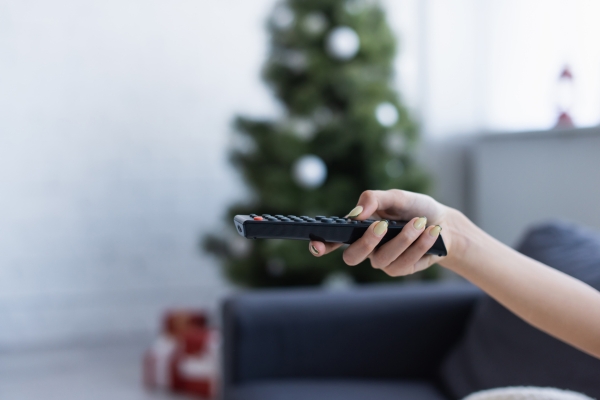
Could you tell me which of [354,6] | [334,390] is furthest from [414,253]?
[354,6]

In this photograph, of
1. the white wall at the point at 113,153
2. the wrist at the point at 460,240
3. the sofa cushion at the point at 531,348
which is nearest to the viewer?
the wrist at the point at 460,240

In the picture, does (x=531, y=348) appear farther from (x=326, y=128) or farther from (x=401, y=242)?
(x=326, y=128)

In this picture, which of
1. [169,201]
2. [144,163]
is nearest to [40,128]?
[144,163]

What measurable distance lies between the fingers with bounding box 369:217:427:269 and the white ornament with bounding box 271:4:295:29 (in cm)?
157

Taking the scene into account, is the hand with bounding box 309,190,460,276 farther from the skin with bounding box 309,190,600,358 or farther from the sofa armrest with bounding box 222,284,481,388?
the sofa armrest with bounding box 222,284,481,388

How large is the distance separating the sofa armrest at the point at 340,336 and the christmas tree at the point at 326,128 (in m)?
0.65

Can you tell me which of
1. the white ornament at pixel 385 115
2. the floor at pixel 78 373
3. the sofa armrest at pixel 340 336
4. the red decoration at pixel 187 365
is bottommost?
the floor at pixel 78 373

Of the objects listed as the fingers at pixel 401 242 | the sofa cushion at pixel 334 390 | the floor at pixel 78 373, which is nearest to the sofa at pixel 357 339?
the sofa cushion at pixel 334 390

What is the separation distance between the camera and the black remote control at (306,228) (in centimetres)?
71

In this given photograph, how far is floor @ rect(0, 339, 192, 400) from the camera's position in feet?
6.96

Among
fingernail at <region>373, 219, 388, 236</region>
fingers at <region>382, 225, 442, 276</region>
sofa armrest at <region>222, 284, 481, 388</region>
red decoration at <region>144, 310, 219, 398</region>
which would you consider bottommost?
red decoration at <region>144, 310, 219, 398</region>

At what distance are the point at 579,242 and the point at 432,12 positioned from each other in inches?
62.1

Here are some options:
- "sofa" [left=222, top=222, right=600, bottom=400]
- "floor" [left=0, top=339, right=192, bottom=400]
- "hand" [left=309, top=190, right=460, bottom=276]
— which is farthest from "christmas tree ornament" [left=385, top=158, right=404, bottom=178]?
"hand" [left=309, top=190, right=460, bottom=276]

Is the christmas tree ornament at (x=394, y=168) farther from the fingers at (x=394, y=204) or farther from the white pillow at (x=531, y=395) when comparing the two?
the white pillow at (x=531, y=395)
